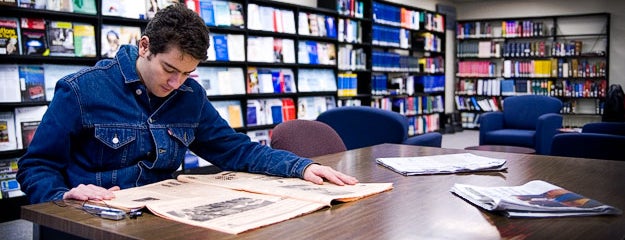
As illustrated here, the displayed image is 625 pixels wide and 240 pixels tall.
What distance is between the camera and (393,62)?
8.26m

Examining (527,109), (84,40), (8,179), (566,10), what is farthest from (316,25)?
(566,10)

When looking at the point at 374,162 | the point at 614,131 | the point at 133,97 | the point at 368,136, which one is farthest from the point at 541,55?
the point at 133,97

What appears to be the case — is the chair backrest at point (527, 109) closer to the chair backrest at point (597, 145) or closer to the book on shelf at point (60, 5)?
the chair backrest at point (597, 145)

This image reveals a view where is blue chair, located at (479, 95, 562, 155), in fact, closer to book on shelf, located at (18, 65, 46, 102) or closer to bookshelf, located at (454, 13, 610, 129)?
bookshelf, located at (454, 13, 610, 129)

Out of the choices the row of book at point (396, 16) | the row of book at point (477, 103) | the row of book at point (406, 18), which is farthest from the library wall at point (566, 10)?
the row of book at point (396, 16)

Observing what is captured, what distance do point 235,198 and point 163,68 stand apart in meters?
0.47

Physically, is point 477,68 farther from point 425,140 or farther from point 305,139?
point 305,139

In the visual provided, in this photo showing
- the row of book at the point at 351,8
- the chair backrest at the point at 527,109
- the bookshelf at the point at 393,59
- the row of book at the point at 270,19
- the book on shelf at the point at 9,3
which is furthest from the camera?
the bookshelf at the point at 393,59

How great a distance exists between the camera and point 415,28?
29.1 ft

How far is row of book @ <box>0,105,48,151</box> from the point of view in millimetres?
3801

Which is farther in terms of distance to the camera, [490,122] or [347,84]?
[347,84]

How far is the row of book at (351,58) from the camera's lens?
6.96 meters

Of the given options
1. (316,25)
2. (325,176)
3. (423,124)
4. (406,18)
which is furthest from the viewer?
(423,124)

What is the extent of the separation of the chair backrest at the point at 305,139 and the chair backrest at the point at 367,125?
1.41 metres
